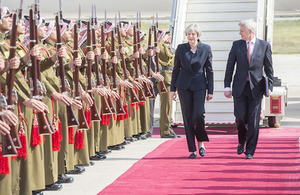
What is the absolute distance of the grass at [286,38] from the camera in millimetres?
46656

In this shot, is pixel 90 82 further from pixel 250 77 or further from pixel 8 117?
pixel 8 117

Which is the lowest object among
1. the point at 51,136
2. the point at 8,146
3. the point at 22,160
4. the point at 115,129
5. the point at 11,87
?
the point at 115,129

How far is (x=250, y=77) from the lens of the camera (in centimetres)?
805

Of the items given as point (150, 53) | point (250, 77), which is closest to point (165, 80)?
point (150, 53)

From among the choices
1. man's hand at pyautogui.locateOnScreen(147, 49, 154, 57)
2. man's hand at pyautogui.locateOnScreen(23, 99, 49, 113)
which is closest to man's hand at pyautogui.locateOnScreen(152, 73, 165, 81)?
man's hand at pyautogui.locateOnScreen(147, 49, 154, 57)

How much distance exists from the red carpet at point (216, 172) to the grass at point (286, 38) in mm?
36551

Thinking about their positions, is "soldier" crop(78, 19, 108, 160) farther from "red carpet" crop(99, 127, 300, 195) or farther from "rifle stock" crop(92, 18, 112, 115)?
"red carpet" crop(99, 127, 300, 195)

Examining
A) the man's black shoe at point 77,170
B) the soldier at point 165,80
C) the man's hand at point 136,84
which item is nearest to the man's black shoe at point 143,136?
the soldier at point 165,80

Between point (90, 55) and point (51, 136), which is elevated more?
point (90, 55)

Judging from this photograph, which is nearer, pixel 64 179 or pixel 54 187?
pixel 54 187

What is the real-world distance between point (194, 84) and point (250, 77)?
2.12 feet

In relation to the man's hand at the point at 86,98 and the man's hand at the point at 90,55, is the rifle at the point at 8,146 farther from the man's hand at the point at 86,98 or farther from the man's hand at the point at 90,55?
the man's hand at the point at 90,55

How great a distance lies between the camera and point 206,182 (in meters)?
6.73

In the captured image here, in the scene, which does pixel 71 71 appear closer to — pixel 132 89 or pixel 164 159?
pixel 164 159
